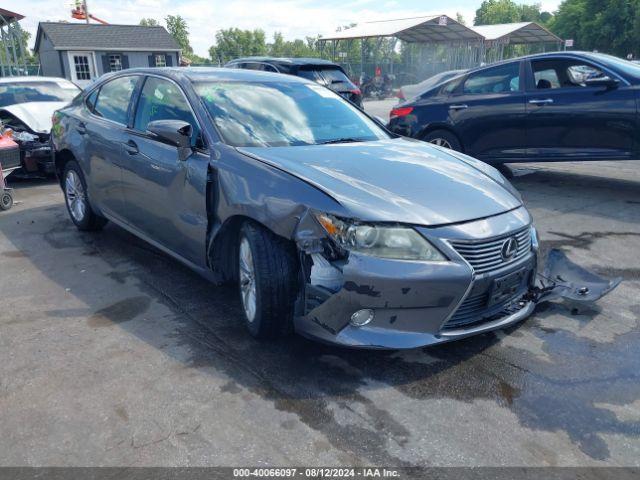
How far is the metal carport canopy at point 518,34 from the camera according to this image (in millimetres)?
37656

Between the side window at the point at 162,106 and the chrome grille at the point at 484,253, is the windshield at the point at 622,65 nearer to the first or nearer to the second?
the chrome grille at the point at 484,253

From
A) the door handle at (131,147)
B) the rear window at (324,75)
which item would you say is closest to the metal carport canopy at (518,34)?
the rear window at (324,75)

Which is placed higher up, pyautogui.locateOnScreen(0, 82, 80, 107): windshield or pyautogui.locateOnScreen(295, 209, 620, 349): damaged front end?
pyautogui.locateOnScreen(0, 82, 80, 107): windshield

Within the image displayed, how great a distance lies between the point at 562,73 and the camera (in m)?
7.29

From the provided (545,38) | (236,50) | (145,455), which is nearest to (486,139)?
(145,455)

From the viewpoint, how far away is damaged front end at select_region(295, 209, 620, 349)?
9.16 feet

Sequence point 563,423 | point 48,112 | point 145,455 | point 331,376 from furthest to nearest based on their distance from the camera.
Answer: point 48,112 < point 331,376 < point 563,423 < point 145,455

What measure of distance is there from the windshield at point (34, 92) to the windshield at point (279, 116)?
273 inches

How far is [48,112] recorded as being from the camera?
9.20m

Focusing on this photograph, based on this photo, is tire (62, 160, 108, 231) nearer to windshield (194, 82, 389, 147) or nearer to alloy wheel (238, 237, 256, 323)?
windshield (194, 82, 389, 147)

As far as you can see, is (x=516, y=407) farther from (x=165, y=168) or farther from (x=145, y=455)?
(x=165, y=168)

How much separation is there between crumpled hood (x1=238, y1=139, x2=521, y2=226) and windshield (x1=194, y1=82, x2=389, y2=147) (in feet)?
0.63

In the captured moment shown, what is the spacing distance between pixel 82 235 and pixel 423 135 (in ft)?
16.4

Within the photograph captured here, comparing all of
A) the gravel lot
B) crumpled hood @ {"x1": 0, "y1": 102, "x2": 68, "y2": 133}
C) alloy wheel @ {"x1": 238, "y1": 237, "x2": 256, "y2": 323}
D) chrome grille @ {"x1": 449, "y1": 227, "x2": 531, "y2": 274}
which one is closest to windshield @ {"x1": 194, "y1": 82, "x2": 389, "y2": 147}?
alloy wheel @ {"x1": 238, "y1": 237, "x2": 256, "y2": 323}
